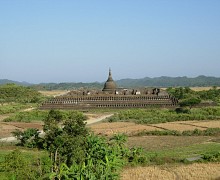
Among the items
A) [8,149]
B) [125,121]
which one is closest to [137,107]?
[125,121]

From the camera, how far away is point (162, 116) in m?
51.6

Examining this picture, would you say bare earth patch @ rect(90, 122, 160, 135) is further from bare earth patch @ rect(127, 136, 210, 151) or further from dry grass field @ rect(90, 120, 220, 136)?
bare earth patch @ rect(127, 136, 210, 151)

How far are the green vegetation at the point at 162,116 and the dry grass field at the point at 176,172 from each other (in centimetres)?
2341

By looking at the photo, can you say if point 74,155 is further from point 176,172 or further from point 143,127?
point 143,127

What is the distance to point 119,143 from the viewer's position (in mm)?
27828

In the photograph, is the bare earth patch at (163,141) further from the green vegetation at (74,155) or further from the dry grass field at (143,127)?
the green vegetation at (74,155)

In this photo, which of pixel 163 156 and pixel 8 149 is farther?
pixel 8 149

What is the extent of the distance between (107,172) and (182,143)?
51.3 ft

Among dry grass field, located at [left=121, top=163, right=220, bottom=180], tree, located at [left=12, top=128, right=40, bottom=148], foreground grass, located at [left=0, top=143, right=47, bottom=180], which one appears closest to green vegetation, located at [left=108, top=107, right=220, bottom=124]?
tree, located at [left=12, top=128, right=40, bottom=148]

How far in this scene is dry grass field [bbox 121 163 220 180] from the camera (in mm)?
22109

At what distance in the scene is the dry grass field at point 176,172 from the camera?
870 inches

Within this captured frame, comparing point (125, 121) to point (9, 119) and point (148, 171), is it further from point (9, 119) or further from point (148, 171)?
point (148, 171)

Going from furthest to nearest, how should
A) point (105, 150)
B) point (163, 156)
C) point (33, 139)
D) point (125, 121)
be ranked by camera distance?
point (125, 121) < point (33, 139) < point (163, 156) < point (105, 150)

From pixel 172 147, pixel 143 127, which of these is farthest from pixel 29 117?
pixel 172 147
